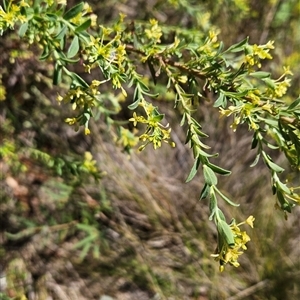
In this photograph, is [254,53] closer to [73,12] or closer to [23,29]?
[73,12]

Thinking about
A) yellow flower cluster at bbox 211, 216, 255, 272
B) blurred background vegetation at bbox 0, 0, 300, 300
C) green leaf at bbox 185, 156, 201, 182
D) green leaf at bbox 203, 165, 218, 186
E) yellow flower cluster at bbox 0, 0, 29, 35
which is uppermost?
yellow flower cluster at bbox 0, 0, 29, 35

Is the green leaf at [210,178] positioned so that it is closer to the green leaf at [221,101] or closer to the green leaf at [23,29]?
the green leaf at [221,101]

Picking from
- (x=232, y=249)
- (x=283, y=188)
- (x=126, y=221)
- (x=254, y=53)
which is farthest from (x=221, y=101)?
(x=126, y=221)

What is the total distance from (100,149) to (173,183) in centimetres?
58

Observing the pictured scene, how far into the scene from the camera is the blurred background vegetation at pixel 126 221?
307cm

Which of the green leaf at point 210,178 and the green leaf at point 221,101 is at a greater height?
the green leaf at point 221,101

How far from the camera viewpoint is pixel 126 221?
331 cm

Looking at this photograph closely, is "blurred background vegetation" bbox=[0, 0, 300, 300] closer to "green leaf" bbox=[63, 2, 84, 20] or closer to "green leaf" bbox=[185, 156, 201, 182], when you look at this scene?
"green leaf" bbox=[63, 2, 84, 20]

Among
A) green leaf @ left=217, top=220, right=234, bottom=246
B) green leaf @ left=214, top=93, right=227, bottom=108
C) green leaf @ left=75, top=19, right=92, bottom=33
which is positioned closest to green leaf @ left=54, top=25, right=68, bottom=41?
green leaf @ left=75, top=19, right=92, bottom=33

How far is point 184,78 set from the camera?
1.59 m

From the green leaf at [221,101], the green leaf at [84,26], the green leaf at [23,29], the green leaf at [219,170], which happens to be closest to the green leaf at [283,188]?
the green leaf at [219,170]

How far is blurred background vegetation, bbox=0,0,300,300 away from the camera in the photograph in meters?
3.07

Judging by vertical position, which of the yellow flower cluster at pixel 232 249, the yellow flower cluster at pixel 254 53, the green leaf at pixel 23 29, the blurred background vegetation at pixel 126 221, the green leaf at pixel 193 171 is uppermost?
the yellow flower cluster at pixel 254 53

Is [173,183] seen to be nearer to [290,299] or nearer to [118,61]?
[290,299]
